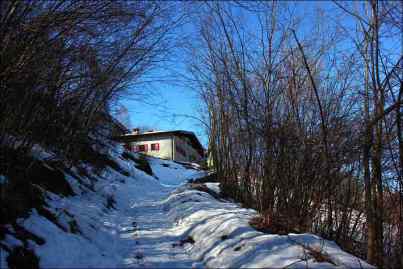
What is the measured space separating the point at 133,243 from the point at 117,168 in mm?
9709

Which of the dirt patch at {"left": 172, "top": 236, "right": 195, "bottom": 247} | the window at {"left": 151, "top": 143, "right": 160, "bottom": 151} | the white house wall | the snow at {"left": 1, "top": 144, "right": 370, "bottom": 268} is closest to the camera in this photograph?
the snow at {"left": 1, "top": 144, "right": 370, "bottom": 268}

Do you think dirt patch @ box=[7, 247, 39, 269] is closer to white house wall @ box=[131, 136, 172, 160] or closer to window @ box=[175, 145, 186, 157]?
white house wall @ box=[131, 136, 172, 160]

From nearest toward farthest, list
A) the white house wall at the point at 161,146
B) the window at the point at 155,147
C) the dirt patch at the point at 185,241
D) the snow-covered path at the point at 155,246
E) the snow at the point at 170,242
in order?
the snow at the point at 170,242
the snow-covered path at the point at 155,246
the dirt patch at the point at 185,241
the white house wall at the point at 161,146
the window at the point at 155,147

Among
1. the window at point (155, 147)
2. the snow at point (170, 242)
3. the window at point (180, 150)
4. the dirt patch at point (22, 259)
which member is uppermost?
the window at point (155, 147)

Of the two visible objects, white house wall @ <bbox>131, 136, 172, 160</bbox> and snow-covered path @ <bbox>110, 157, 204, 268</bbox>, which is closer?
snow-covered path @ <bbox>110, 157, 204, 268</bbox>

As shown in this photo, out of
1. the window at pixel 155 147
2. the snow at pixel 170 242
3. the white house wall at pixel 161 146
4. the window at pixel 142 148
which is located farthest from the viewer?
the window at pixel 142 148

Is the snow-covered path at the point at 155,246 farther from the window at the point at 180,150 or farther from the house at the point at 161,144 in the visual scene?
the window at the point at 180,150

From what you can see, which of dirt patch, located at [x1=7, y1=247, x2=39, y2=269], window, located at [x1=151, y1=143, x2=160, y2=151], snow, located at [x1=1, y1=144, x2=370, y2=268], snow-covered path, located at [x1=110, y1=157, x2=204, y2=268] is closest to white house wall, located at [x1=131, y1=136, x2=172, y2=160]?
window, located at [x1=151, y1=143, x2=160, y2=151]

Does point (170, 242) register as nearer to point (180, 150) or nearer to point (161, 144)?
point (161, 144)

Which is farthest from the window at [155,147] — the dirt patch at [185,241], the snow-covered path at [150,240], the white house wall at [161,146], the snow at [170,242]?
the dirt patch at [185,241]

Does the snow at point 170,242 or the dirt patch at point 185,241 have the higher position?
the snow at point 170,242

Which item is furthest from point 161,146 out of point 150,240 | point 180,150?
point 150,240

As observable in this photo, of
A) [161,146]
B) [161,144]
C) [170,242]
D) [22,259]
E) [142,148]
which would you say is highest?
[161,144]

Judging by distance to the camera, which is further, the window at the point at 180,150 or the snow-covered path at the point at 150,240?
the window at the point at 180,150
